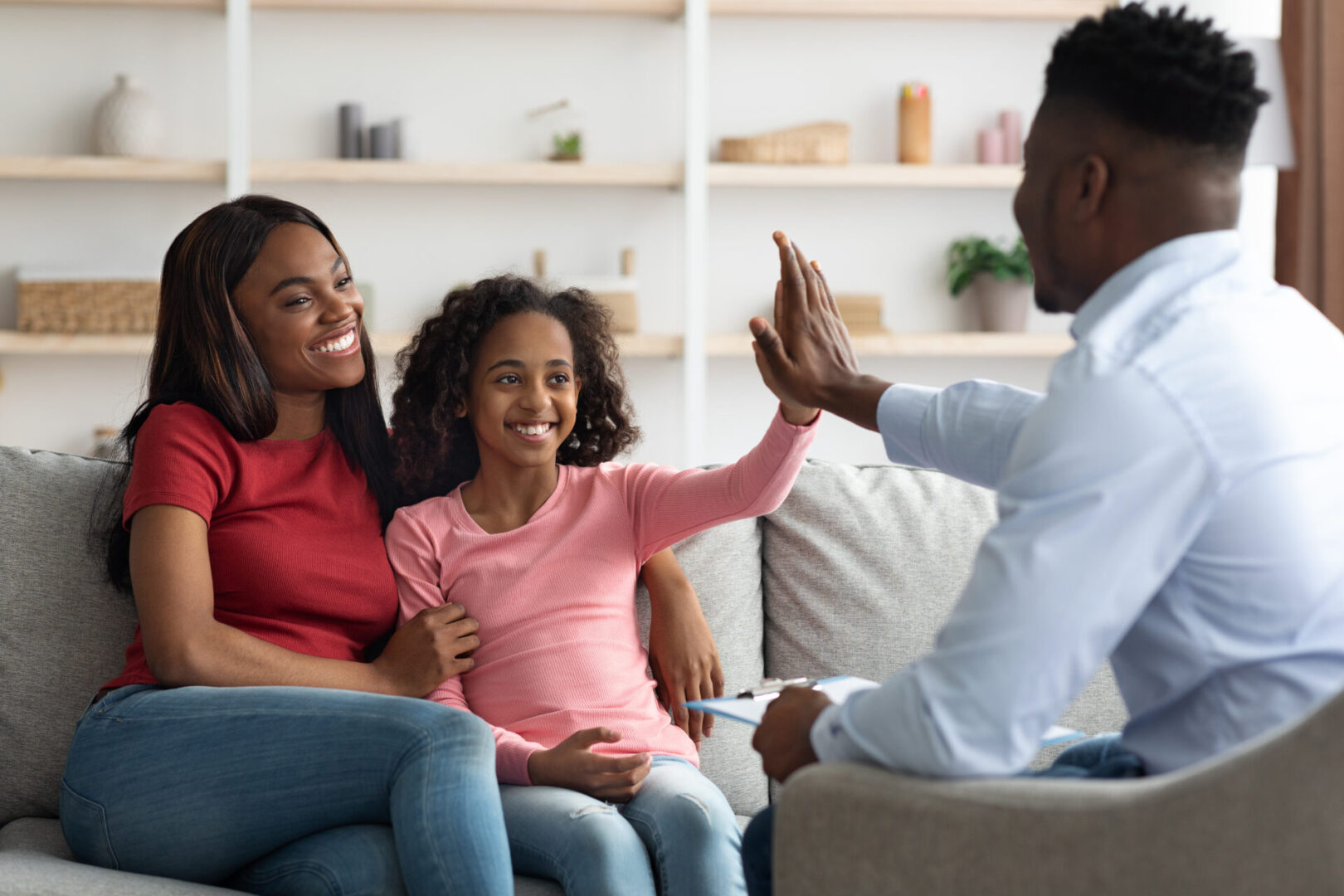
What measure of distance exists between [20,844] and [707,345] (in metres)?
2.56

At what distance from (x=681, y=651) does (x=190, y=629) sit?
2.01 ft

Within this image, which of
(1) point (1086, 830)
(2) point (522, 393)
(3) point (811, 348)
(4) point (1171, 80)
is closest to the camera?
(1) point (1086, 830)

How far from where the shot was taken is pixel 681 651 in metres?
1.64

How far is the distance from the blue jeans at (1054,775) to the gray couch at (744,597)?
1.83 ft

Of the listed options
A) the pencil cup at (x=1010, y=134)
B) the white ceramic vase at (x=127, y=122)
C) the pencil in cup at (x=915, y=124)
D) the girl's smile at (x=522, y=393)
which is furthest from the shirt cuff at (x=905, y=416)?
the white ceramic vase at (x=127, y=122)

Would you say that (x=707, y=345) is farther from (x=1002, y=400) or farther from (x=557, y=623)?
(x=1002, y=400)

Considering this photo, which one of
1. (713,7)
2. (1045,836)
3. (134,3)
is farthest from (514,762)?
(134,3)

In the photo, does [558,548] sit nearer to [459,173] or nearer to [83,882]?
[83,882]

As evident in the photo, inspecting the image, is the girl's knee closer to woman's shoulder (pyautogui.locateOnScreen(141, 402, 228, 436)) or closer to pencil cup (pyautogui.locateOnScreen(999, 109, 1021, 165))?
woman's shoulder (pyautogui.locateOnScreen(141, 402, 228, 436))

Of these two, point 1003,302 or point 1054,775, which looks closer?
point 1054,775

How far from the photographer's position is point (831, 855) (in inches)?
36.3

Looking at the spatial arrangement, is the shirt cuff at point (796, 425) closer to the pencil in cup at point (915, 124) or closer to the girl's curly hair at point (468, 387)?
the girl's curly hair at point (468, 387)

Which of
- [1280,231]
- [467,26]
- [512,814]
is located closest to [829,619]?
[512,814]

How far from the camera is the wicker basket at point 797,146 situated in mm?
3812
